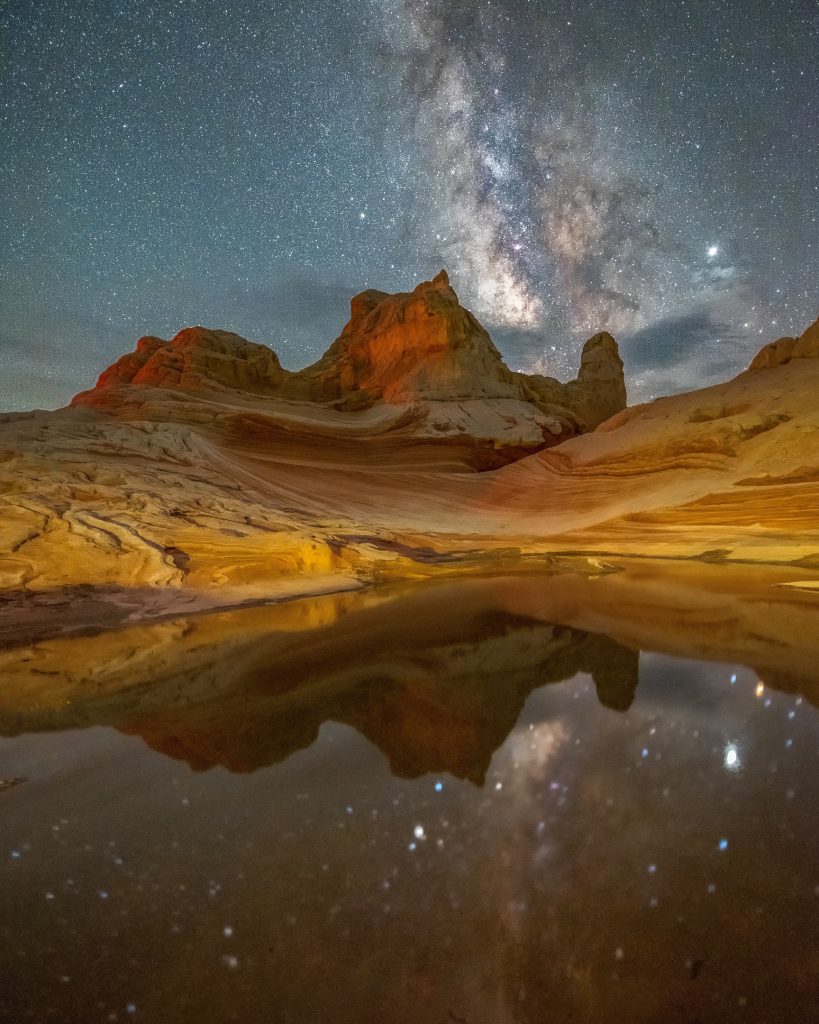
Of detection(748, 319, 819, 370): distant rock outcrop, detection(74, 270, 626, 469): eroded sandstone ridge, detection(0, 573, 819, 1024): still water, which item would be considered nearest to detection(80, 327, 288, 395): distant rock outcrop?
detection(74, 270, 626, 469): eroded sandstone ridge

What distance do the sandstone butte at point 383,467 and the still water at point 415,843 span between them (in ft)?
14.0

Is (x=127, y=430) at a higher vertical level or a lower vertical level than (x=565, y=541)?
higher

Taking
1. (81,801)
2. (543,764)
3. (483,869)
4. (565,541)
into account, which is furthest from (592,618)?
(565,541)

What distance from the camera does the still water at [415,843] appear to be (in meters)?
1.26

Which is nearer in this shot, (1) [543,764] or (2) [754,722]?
(1) [543,764]

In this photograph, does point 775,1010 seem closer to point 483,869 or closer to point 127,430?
point 483,869

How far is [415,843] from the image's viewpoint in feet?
6.18

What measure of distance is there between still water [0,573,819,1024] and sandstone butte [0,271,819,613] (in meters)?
4.28

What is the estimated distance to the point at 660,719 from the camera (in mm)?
2922

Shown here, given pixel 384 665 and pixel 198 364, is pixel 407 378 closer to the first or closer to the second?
pixel 198 364

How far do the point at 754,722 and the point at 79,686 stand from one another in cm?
478

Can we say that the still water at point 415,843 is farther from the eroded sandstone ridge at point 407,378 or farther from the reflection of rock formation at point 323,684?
the eroded sandstone ridge at point 407,378

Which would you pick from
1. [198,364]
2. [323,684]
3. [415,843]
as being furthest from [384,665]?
[198,364]

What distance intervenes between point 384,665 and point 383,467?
1766cm
